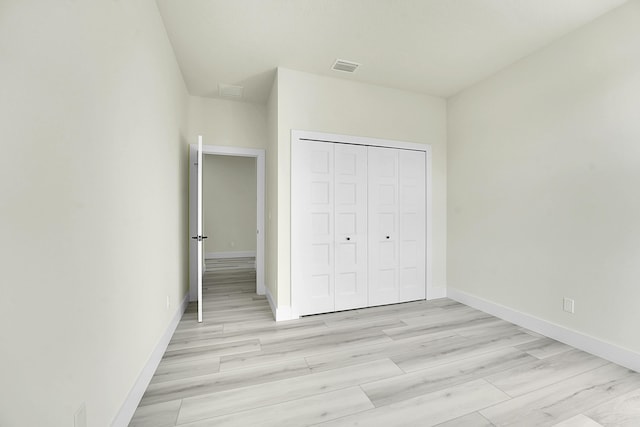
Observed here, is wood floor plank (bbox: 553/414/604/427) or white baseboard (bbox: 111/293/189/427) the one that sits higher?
white baseboard (bbox: 111/293/189/427)

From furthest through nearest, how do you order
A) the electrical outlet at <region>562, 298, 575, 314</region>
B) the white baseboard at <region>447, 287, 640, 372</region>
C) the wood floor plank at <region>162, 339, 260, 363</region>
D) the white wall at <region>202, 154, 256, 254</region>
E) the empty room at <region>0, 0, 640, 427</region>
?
the white wall at <region>202, 154, 256, 254</region>
the electrical outlet at <region>562, 298, 575, 314</region>
the wood floor plank at <region>162, 339, 260, 363</region>
the white baseboard at <region>447, 287, 640, 372</region>
the empty room at <region>0, 0, 640, 427</region>

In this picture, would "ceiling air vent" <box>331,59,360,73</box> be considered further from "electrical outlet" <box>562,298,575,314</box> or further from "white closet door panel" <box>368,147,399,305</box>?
"electrical outlet" <box>562,298,575,314</box>

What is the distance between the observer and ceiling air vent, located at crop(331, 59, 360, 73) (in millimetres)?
2830

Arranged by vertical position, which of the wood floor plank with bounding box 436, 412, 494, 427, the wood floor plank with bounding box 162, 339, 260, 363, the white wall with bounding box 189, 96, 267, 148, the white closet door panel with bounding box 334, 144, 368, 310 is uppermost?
the white wall with bounding box 189, 96, 267, 148

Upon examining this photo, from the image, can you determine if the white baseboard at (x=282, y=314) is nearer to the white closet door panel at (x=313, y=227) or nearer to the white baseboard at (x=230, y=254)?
the white closet door panel at (x=313, y=227)

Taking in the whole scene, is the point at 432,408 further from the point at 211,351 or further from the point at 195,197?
the point at 195,197

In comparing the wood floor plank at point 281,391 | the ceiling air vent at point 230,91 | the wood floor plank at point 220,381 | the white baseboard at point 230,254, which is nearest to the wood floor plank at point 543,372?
the wood floor plank at point 281,391

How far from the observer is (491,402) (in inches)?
65.1

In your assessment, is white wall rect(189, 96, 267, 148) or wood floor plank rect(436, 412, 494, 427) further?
white wall rect(189, 96, 267, 148)

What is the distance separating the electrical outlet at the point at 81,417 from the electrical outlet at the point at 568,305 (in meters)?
3.52

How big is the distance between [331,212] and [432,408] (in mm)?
2035

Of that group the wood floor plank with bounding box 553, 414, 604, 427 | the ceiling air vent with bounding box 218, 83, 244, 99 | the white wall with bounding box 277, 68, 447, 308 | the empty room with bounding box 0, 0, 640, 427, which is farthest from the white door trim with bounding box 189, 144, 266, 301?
the wood floor plank with bounding box 553, 414, 604, 427

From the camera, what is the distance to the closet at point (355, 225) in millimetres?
3027

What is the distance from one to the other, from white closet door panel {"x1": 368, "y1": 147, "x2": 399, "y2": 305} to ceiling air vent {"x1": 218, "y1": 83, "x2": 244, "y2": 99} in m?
1.91
